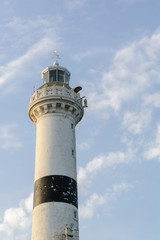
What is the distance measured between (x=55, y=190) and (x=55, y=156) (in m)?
3.16

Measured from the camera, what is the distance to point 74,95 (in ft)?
119

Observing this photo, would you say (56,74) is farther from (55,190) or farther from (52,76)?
(55,190)

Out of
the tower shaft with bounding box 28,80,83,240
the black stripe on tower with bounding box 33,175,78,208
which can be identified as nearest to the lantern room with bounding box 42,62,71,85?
the tower shaft with bounding box 28,80,83,240

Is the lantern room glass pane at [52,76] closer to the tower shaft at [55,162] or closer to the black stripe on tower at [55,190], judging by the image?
the tower shaft at [55,162]

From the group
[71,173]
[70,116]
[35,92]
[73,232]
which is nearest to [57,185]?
[71,173]

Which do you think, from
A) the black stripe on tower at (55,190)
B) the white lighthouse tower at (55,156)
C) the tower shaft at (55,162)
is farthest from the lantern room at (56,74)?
the black stripe on tower at (55,190)

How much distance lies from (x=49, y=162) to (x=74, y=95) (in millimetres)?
7528

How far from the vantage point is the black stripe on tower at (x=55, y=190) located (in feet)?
101

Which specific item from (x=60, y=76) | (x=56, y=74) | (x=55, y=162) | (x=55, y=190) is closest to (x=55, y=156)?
(x=55, y=162)

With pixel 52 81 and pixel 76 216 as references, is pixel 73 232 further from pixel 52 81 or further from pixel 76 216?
pixel 52 81

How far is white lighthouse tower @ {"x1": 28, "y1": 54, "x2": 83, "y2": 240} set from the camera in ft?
97.7

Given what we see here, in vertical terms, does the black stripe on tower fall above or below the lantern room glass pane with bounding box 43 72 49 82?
below

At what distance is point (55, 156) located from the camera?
32625mm

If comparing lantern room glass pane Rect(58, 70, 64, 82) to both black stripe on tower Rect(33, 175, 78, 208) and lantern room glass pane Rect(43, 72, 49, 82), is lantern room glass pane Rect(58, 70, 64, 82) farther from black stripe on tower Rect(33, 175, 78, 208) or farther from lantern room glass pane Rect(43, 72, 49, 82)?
black stripe on tower Rect(33, 175, 78, 208)
